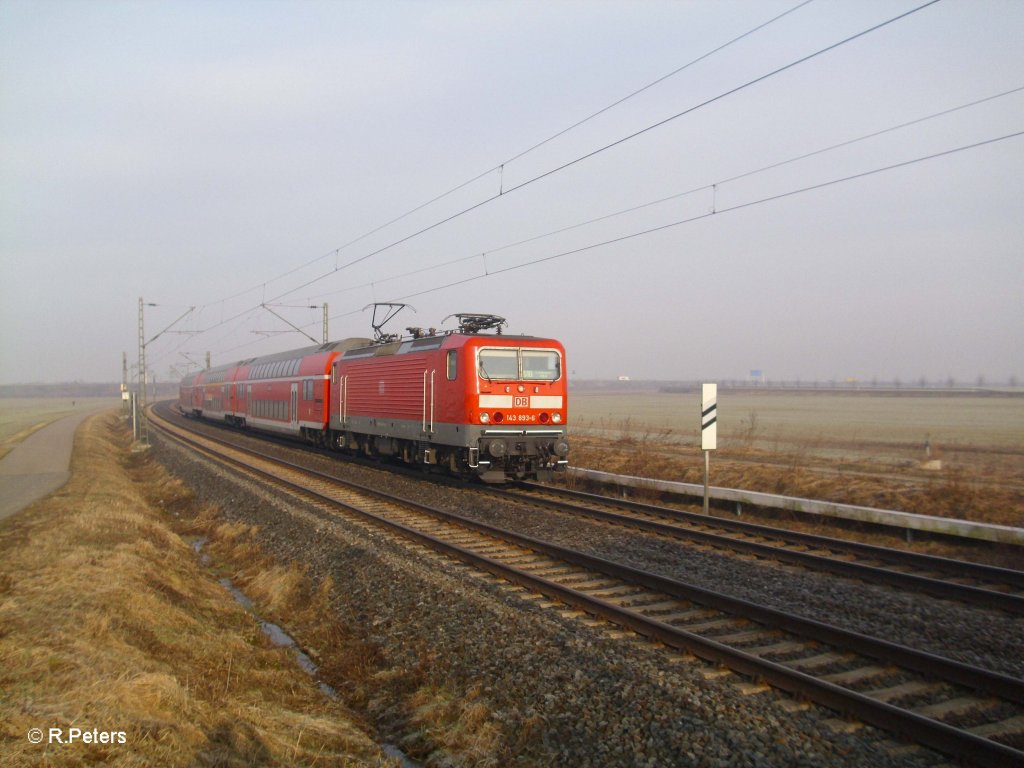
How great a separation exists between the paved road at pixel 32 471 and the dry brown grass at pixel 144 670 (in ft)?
23.7

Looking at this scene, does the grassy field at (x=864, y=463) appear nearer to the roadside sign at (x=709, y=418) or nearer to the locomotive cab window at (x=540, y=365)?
the roadside sign at (x=709, y=418)

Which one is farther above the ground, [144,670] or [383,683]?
[144,670]

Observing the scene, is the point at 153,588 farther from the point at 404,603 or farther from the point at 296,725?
the point at 296,725

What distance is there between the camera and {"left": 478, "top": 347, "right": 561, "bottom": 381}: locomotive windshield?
1590 cm

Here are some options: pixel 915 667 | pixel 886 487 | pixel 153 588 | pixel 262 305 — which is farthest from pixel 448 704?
pixel 262 305

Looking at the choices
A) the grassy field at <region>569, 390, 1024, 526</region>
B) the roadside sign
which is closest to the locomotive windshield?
the roadside sign

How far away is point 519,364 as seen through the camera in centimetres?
1636

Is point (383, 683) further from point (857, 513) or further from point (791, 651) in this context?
point (857, 513)

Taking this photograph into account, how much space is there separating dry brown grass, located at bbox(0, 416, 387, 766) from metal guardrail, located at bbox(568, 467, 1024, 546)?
9.31 m

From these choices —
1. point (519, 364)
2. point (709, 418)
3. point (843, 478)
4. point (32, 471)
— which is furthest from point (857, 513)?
point (32, 471)

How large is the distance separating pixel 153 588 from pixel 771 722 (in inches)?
298

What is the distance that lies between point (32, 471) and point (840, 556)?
80.0 feet

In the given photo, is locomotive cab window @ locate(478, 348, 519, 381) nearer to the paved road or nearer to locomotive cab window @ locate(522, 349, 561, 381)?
locomotive cab window @ locate(522, 349, 561, 381)

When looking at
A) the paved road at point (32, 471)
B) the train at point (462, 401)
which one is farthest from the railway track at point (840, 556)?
the paved road at point (32, 471)
